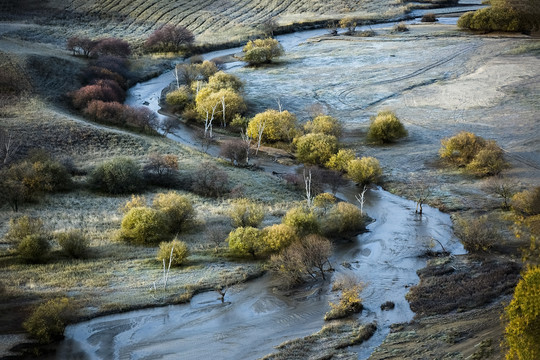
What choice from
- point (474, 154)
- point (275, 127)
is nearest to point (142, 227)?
point (275, 127)

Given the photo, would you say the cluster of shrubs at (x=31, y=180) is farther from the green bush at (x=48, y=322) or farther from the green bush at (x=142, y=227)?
the green bush at (x=48, y=322)

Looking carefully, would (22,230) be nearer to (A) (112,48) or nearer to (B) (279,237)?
(B) (279,237)

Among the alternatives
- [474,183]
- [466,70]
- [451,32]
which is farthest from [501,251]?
[451,32]

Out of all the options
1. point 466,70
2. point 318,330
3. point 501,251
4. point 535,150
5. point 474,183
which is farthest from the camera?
point 466,70

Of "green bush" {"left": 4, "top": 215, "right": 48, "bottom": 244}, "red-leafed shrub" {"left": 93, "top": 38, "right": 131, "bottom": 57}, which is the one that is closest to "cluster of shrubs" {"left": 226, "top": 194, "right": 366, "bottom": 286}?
"green bush" {"left": 4, "top": 215, "right": 48, "bottom": 244}

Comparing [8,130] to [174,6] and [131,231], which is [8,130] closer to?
[131,231]

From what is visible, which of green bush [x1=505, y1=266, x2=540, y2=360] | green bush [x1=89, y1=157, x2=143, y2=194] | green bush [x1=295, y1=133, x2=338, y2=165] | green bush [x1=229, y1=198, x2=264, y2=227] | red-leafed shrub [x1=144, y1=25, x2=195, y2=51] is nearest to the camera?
green bush [x1=505, y1=266, x2=540, y2=360]

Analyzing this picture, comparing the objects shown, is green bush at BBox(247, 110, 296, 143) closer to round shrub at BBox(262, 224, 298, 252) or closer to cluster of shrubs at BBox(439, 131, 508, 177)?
cluster of shrubs at BBox(439, 131, 508, 177)
